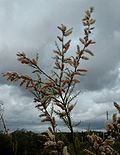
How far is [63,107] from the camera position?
9.82 feet

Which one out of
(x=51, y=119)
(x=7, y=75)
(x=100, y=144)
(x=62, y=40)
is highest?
(x=62, y=40)

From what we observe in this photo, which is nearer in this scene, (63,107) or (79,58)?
(63,107)

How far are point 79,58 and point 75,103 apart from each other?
0.46 meters

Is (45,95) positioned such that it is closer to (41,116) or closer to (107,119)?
(41,116)

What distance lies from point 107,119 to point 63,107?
40 cm

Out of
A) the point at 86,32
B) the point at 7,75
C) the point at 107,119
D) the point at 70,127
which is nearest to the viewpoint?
the point at 107,119

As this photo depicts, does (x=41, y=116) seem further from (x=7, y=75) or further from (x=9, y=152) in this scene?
(x=9, y=152)

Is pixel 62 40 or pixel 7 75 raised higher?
pixel 62 40

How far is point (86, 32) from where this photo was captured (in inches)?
133

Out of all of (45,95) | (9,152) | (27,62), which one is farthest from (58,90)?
(9,152)

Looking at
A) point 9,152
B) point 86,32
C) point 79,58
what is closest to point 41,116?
point 79,58

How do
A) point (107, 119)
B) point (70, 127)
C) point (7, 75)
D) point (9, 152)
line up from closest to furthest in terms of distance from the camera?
point (107, 119) → point (70, 127) → point (7, 75) → point (9, 152)

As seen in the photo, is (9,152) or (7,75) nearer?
Answer: (7,75)

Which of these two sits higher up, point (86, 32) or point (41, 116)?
point (86, 32)
